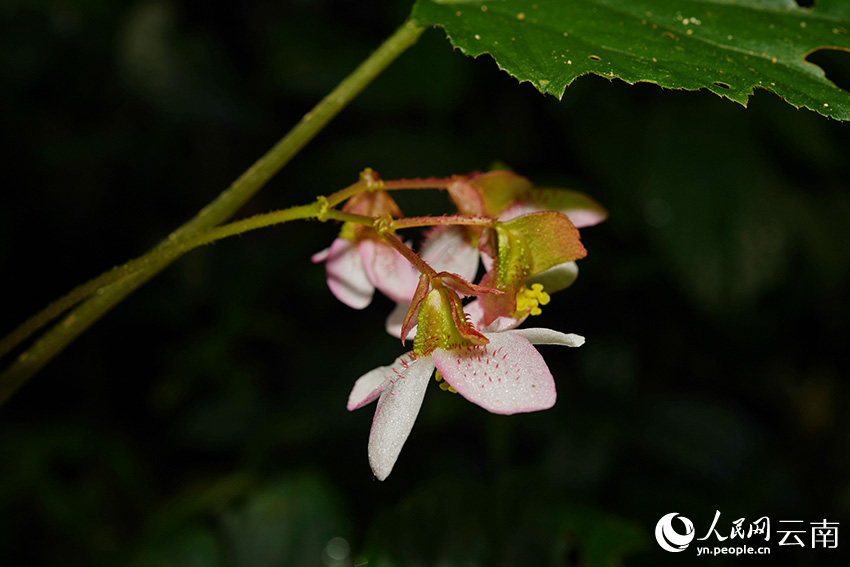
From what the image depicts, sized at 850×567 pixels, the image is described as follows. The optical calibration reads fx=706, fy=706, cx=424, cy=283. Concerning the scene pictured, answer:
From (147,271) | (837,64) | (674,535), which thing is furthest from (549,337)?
(837,64)

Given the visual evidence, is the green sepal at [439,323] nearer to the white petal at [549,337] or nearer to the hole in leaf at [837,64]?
the white petal at [549,337]

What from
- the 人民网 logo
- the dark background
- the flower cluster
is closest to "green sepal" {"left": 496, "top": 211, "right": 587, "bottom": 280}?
the flower cluster

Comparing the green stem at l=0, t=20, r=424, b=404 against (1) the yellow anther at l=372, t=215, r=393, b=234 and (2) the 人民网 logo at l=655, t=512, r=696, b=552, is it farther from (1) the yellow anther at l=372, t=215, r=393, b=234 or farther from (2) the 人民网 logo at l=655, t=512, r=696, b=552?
(2) the 人民网 logo at l=655, t=512, r=696, b=552

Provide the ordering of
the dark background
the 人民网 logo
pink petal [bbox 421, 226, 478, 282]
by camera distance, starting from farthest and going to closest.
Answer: the dark background → the 人民网 logo → pink petal [bbox 421, 226, 478, 282]

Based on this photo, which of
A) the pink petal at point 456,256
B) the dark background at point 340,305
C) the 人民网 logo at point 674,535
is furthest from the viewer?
Answer: the dark background at point 340,305

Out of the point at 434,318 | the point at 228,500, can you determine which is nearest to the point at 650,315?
the point at 228,500

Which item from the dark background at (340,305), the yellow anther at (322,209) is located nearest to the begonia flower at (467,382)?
the yellow anther at (322,209)
